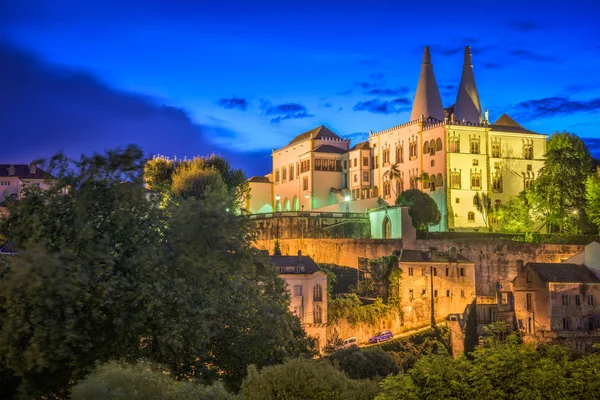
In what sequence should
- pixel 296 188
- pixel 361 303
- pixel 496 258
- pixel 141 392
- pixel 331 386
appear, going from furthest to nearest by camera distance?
pixel 296 188 < pixel 496 258 < pixel 361 303 < pixel 331 386 < pixel 141 392

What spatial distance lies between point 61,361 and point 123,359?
1.24 meters

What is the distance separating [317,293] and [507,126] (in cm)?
3142

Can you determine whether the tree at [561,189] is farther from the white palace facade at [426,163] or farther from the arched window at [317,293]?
the arched window at [317,293]

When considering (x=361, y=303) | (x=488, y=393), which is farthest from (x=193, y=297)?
(x=361, y=303)

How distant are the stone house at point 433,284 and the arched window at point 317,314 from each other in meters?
5.97

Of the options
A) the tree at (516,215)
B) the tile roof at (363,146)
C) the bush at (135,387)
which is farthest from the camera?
the tile roof at (363,146)

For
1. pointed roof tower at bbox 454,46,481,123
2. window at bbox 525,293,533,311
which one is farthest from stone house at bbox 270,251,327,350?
pointed roof tower at bbox 454,46,481,123

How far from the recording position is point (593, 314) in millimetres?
48312

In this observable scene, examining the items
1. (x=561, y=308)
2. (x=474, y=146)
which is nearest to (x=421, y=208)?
(x=474, y=146)

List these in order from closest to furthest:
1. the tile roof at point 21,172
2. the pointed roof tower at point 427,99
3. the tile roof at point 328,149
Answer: the pointed roof tower at point 427,99, the tile roof at point 328,149, the tile roof at point 21,172

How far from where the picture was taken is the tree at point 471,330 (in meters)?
47.0

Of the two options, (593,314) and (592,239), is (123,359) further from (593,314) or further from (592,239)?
(592,239)

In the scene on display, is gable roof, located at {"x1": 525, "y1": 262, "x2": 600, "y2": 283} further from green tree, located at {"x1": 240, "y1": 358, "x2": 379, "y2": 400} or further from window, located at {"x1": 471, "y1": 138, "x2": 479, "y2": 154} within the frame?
green tree, located at {"x1": 240, "y1": 358, "x2": 379, "y2": 400}

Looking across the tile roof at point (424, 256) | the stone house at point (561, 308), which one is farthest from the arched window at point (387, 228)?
the stone house at point (561, 308)
